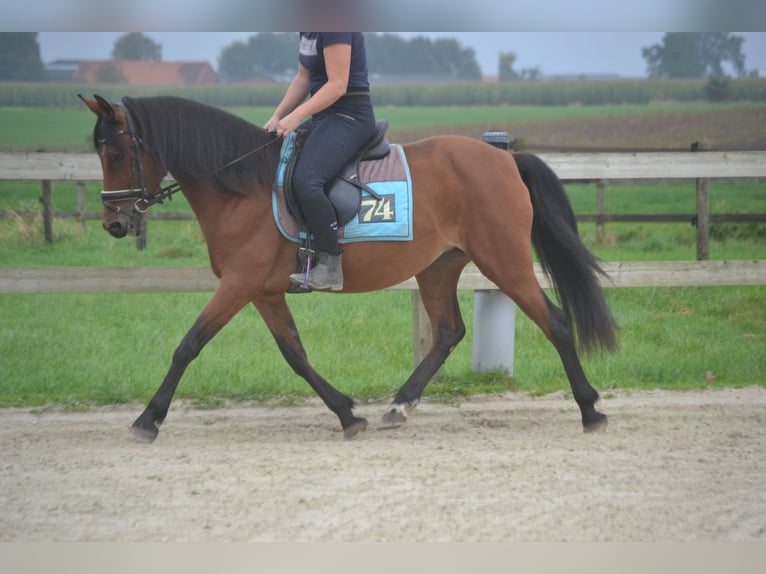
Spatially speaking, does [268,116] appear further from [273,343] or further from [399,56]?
[273,343]

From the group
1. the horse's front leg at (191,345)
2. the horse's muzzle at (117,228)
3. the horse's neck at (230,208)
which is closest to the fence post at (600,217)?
the horse's neck at (230,208)

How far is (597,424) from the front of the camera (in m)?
4.96

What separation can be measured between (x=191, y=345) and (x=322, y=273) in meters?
0.83

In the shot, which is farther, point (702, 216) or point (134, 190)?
point (702, 216)

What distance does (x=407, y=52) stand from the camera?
14203mm

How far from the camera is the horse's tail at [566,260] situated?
16.8 ft

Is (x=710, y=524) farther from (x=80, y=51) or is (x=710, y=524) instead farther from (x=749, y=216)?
(x=749, y=216)

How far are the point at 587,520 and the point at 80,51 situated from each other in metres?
2.65

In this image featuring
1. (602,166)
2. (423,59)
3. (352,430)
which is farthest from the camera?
(423,59)

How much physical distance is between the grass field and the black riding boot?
4.80ft

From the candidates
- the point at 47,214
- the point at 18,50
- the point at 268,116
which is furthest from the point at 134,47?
the point at 268,116

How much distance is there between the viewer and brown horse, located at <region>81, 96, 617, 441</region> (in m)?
4.66
